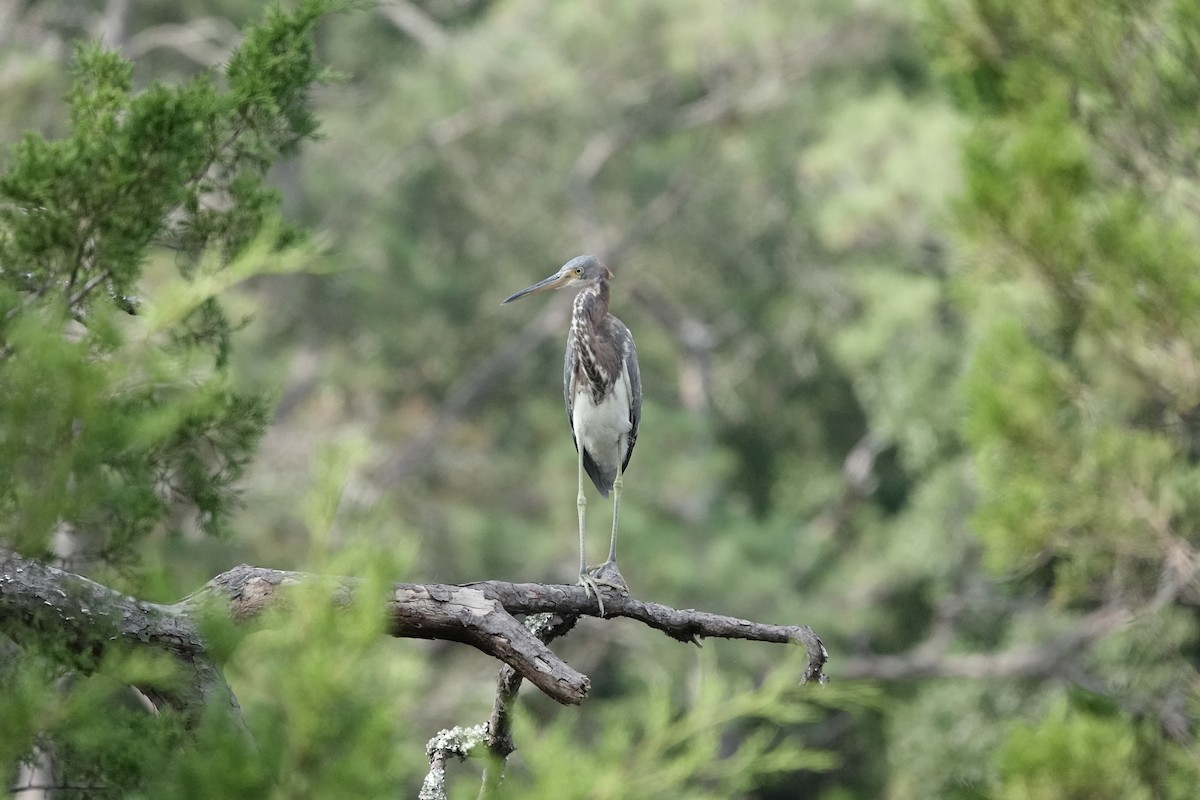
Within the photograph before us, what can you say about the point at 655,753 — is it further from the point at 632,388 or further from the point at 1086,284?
the point at 1086,284

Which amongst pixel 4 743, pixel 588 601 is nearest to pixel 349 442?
pixel 4 743

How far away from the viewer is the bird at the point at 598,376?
490cm

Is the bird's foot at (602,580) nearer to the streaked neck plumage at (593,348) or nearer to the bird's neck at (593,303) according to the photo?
the streaked neck plumage at (593,348)

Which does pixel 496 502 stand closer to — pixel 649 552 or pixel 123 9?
pixel 649 552

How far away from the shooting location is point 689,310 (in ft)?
65.3

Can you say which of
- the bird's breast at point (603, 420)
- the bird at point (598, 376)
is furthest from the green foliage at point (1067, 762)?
the bird's breast at point (603, 420)

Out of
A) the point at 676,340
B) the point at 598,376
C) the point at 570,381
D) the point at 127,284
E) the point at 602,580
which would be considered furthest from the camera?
the point at 676,340

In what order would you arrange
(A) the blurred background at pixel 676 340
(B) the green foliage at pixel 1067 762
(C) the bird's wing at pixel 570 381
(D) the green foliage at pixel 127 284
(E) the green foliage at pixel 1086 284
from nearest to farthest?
1. (D) the green foliage at pixel 127 284
2. (C) the bird's wing at pixel 570 381
3. (B) the green foliage at pixel 1067 762
4. (E) the green foliage at pixel 1086 284
5. (A) the blurred background at pixel 676 340

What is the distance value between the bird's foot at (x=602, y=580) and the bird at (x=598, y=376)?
746 millimetres

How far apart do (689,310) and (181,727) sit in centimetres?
1748

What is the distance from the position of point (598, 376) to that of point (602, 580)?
1.26 m

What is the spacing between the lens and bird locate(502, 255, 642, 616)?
4898 millimetres

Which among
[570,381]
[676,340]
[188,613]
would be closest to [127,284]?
[188,613]

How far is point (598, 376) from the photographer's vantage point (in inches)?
193
